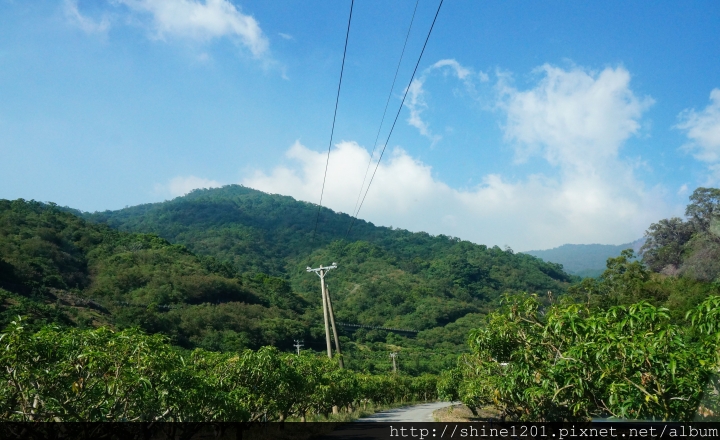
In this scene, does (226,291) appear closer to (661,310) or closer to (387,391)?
(387,391)

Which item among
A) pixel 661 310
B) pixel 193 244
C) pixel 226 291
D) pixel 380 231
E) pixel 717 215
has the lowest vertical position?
pixel 661 310

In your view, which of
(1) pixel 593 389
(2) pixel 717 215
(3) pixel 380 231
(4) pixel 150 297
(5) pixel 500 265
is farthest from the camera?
(3) pixel 380 231

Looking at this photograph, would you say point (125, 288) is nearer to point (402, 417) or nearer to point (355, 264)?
point (402, 417)

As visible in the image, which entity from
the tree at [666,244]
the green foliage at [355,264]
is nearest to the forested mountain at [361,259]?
the green foliage at [355,264]

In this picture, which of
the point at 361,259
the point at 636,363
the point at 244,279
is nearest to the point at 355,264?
the point at 361,259

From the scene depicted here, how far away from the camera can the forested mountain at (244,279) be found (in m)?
47.0

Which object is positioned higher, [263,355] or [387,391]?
[263,355]

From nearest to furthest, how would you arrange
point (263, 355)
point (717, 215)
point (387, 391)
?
point (263, 355), point (387, 391), point (717, 215)

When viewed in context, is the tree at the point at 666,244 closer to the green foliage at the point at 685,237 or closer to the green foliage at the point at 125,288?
the green foliage at the point at 685,237

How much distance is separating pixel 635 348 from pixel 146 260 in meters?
64.5

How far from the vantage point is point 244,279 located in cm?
A: 7512

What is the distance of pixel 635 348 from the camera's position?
15.7ft

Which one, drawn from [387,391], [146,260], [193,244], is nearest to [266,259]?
[193,244]

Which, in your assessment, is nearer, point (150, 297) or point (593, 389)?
point (593, 389)
